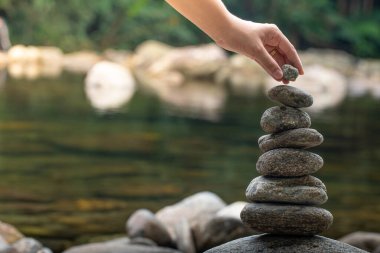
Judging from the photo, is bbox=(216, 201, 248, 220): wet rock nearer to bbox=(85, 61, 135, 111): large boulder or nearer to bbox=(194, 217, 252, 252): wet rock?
bbox=(194, 217, 252, 252): wet rock

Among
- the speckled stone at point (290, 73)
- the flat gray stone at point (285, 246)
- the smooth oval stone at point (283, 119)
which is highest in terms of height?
the speckled stone at point (290, 73)

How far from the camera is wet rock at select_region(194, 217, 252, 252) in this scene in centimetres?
519

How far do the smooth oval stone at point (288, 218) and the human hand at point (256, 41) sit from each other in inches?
18.1

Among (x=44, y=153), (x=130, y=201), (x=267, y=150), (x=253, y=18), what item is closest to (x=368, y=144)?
(x=44, y=153)

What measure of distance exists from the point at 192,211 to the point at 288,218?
8.81 feet

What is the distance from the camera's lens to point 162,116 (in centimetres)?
1223

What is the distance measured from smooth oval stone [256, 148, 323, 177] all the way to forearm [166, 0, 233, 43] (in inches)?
22.1

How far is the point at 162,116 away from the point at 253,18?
73.7ft

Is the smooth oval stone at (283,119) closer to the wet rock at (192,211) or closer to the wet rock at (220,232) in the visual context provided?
the wet rock at (220,232)

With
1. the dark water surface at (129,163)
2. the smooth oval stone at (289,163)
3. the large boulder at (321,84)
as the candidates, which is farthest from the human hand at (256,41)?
the large boulder at (321,84)

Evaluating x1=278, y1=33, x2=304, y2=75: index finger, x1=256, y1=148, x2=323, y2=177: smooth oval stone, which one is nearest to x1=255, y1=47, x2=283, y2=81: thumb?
x1=278, y1=33, x2=304, y2=75: index finger

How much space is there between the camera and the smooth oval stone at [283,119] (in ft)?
10.5

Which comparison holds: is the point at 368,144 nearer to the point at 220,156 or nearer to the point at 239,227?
the point at 220,156

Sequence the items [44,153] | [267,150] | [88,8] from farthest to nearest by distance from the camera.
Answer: [88,8] < [44,153] < [267,150]
